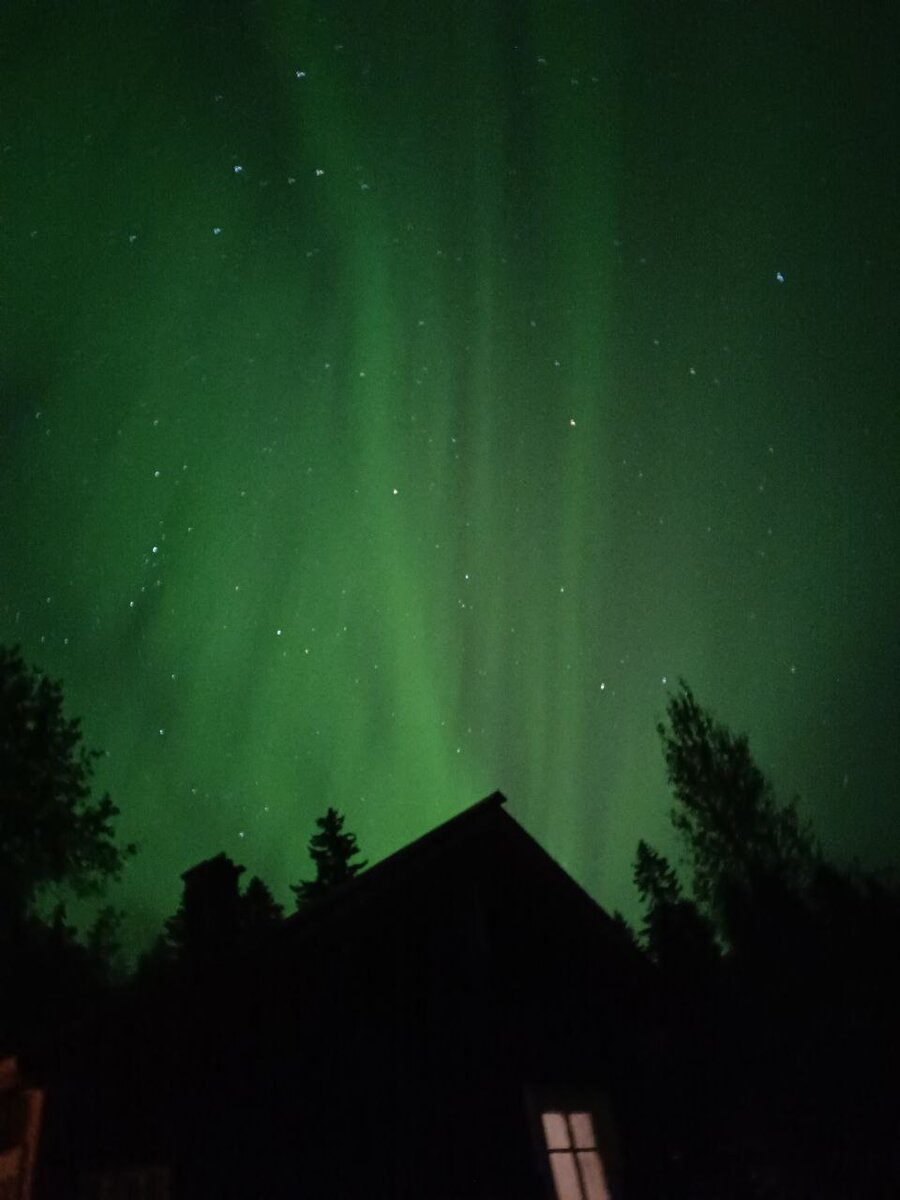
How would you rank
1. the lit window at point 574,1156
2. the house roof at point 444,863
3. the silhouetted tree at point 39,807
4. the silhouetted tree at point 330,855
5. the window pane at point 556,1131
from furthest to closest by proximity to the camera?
the silhouetted tree at point 330,855, the silhouetted tree at point 39,807, the window pane at point 556,1131, the lit window at point 574,1156, the house roof at point 444,863

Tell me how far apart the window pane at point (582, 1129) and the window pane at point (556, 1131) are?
4.6 inches

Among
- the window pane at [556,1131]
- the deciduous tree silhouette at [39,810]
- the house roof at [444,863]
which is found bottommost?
the window pane at [556,1131]

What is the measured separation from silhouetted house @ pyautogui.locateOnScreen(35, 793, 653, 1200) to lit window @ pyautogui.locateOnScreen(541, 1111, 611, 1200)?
2cm

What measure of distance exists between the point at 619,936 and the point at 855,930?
19851 mm

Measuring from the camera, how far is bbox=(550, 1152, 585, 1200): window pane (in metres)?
9.52

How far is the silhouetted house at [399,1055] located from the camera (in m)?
8.23

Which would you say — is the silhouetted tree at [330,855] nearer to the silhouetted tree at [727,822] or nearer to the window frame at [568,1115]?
the silhouetted tree at [727,822]

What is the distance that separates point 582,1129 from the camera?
1020cm

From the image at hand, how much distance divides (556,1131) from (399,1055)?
1978mm

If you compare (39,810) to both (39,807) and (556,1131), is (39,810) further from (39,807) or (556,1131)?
(556,1131)

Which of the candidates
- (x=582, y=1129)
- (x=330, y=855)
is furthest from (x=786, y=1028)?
(x=330, y=855)

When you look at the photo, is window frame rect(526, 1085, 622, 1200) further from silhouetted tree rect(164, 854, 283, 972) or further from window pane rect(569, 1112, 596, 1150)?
silhouetted tree rect(164, 854, 283, 972)

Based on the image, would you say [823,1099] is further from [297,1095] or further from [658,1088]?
[297,1095]

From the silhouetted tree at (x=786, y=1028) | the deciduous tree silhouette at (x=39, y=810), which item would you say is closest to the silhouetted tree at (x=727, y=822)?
the silhouetted tree at (x=786, y=1028)
